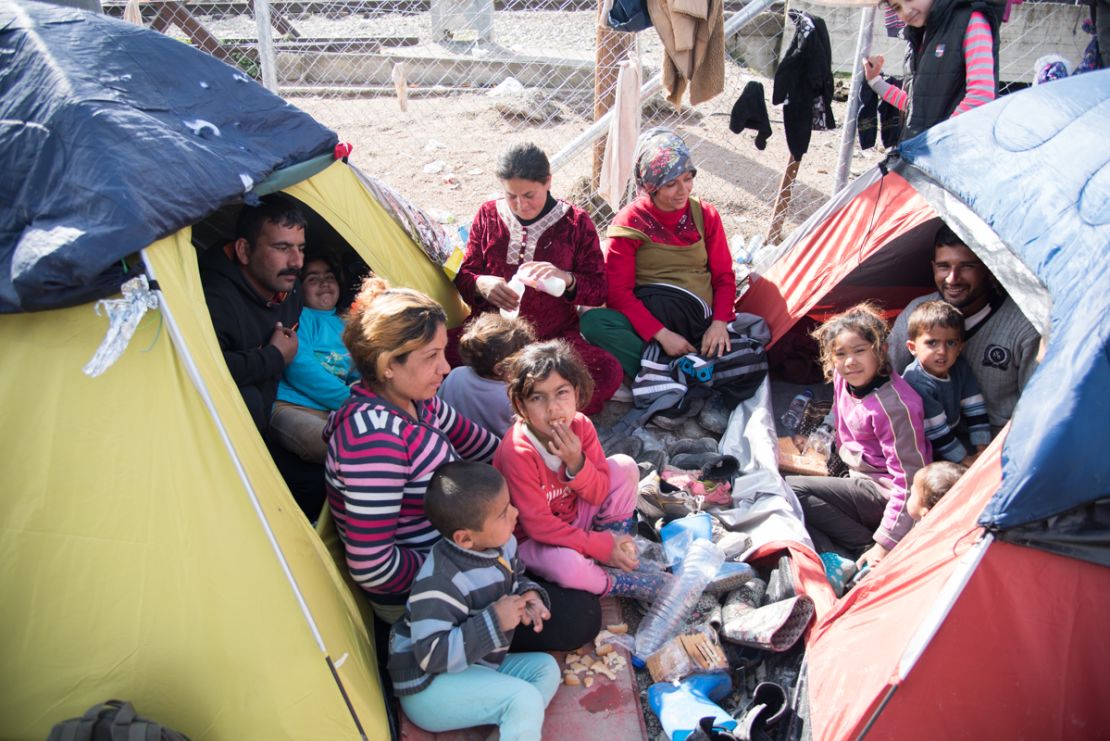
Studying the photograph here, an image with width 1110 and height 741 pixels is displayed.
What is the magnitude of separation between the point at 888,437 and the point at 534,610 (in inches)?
64.2

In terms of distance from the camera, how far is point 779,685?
Answer: 2.58 meters

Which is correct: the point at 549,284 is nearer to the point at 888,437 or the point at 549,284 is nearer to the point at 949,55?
the point at 888,437

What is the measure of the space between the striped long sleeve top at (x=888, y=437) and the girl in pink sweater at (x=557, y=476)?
3.34 feet

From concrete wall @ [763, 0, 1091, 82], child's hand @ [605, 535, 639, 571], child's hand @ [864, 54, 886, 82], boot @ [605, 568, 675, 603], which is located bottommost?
boot @ [605, 568, 675, 603]

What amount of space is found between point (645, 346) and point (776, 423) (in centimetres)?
73

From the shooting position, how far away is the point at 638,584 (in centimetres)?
291

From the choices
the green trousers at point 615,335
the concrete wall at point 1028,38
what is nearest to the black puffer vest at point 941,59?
the green trousers at point 615,335

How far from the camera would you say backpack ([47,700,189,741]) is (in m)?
1.78

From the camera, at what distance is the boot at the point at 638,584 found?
290 cm

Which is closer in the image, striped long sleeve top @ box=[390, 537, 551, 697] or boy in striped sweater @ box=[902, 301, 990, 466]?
striped long sleeve top @ box=[390, 537, 551, 697]

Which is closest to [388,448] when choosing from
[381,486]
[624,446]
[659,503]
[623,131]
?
[381,486]

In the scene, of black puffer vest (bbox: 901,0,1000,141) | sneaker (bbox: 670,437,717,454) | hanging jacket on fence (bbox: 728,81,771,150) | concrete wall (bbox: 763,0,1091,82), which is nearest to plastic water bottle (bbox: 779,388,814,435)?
sneaker (bbox: 670,437,717,454)

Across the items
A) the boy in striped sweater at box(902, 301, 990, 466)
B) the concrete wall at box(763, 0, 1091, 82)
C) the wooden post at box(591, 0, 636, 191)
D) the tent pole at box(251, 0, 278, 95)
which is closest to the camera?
the boy in striped sweater at box(902, 301, 990, 466)

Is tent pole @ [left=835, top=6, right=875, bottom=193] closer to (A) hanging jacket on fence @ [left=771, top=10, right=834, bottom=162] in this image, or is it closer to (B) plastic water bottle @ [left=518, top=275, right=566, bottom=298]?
(A) hanging jacket on fence @ [left=771, top=10, right=834, bottom=162]
